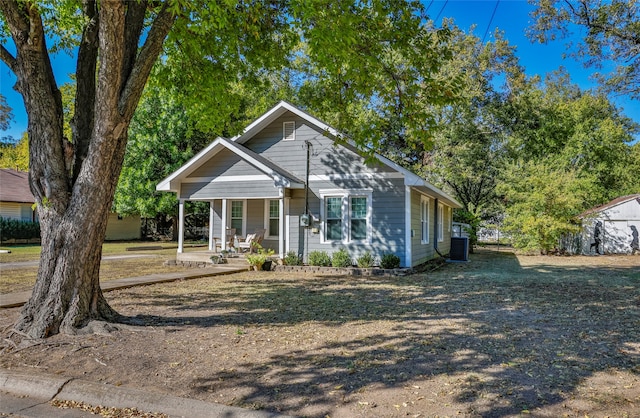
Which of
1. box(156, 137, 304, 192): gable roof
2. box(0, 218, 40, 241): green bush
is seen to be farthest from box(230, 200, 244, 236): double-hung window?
box(0, 218, 40, 241): green bush

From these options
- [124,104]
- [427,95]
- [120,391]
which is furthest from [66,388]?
[427,95]

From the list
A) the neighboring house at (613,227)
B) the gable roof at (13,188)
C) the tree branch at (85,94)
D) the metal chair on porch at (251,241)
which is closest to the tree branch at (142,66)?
the tree branch at (85,94)

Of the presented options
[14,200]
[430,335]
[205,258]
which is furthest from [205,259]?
[14,200]

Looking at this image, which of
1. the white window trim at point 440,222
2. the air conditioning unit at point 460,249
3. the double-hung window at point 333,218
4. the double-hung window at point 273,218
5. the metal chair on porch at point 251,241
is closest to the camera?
the double-hung window at point 333,218

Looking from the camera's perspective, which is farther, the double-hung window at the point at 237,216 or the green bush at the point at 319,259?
the double-hung window at the point at 237,216

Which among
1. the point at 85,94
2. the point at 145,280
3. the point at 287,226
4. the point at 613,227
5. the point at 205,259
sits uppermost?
the point at 85,94

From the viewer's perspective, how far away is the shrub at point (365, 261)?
44.2 ft

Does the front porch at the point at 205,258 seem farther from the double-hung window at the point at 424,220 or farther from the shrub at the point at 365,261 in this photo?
the double-hung window at the point at 424,220

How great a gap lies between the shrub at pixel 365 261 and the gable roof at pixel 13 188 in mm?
23207

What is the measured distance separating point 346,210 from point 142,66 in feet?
31.2

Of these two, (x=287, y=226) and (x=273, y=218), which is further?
(x=273, y=218)

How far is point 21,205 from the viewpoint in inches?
1053

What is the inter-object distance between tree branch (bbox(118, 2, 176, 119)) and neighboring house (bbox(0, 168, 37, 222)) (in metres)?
24.9

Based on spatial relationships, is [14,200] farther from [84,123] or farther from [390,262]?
[84,123]
